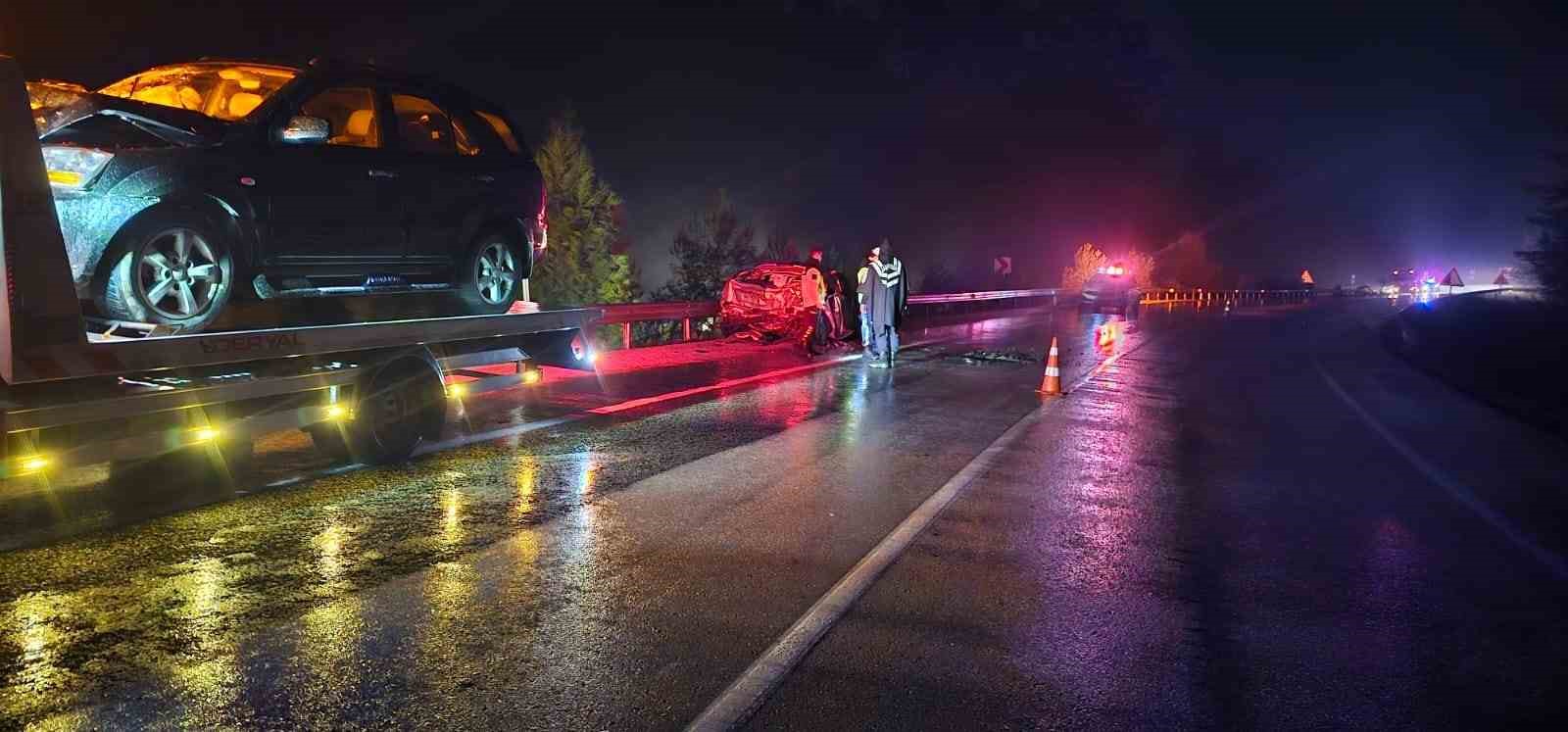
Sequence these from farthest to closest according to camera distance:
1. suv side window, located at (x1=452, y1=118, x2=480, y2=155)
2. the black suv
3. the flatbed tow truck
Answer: suv side window, located at (x1=452, y1=118, x2=480, y2=155) < the black suv < the flatbed tow truck

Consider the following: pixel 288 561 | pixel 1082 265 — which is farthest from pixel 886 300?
pixel 1082 265

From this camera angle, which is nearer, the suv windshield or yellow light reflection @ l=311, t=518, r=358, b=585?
yellow light reflection @ l=311, t=518, r=358, b=585

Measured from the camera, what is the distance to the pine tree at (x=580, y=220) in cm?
4788

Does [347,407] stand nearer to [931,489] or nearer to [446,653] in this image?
[446,653]

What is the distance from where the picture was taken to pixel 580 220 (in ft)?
161

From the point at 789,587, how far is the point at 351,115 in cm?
454

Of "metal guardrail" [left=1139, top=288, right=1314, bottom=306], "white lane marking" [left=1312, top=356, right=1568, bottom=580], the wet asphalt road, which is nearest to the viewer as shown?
the wet asphalt road

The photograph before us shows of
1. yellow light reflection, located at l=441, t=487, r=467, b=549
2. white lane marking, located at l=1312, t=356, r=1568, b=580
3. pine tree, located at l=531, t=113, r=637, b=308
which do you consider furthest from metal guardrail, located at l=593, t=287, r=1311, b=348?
pine tree, located at l=531, t=113, r=637, b=308

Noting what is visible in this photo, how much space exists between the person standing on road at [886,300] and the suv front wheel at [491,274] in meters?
8.43

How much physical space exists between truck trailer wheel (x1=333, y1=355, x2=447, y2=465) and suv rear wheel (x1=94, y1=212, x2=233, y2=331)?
1.32m

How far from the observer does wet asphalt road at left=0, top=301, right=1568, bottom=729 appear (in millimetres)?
3656

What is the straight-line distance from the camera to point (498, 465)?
7.41m

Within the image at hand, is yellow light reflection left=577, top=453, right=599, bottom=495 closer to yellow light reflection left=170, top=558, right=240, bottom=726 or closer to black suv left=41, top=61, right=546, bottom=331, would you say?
black suv left=41, top=61, right=546, bottom=331

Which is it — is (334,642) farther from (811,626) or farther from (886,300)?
(886,300)
